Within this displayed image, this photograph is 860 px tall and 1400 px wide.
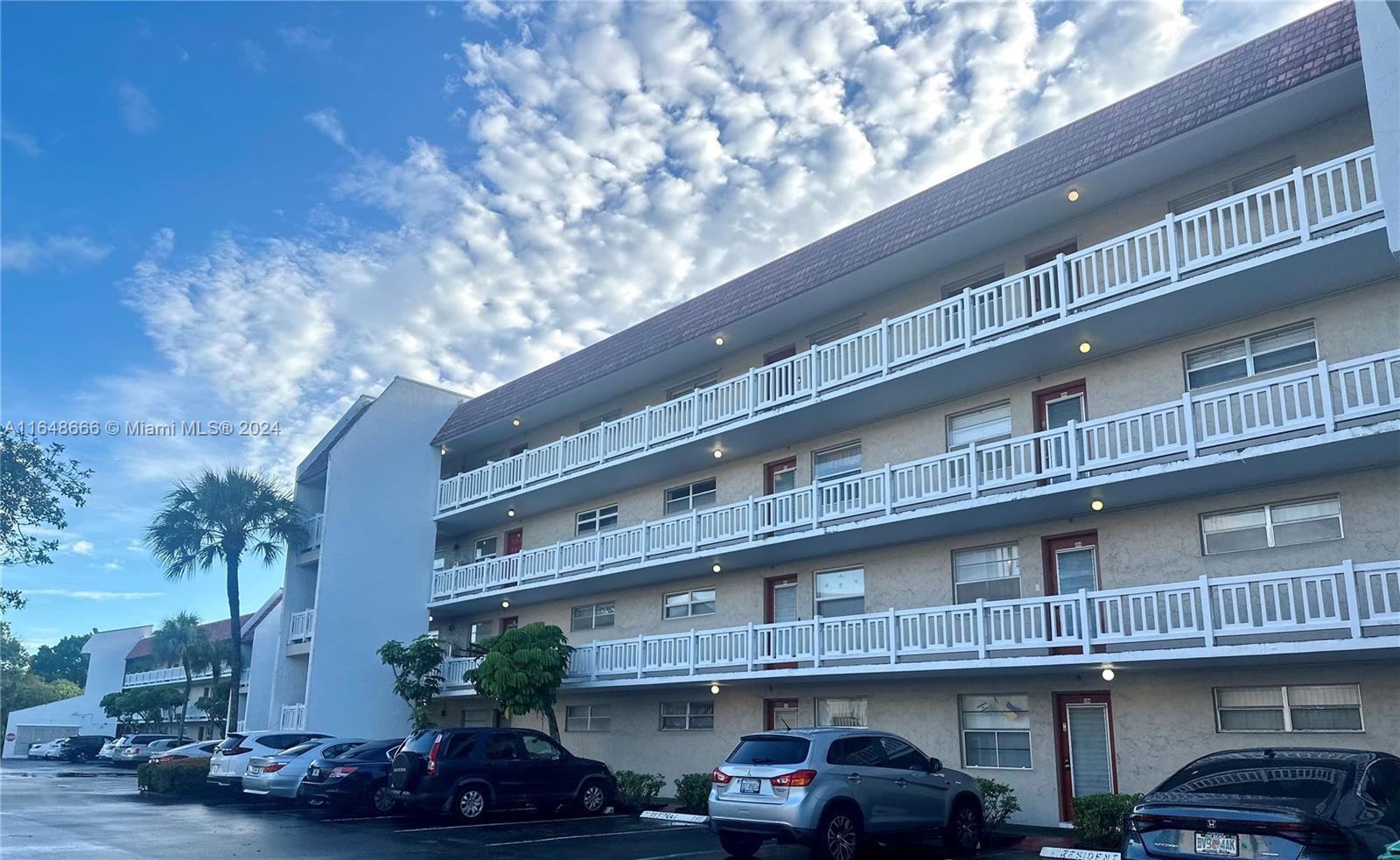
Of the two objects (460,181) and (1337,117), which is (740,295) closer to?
(460,181)

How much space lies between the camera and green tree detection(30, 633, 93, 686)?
111 metres

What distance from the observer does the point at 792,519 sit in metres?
20.7

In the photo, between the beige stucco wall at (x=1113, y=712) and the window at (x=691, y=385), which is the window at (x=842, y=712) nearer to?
the beige stucco wall at (x=1113, y=712)

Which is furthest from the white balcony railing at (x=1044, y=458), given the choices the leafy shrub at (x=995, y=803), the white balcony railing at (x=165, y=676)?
the white balcony railing at (x=165, y=676)

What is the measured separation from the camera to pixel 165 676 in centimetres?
5903

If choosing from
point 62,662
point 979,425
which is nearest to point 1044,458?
point 979,425

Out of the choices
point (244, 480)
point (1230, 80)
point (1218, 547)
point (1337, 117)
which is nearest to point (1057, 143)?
point (1230, 80)

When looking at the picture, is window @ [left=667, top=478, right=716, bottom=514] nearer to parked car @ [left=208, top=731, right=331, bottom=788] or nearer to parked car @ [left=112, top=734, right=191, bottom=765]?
parked car @ [left=208, top=731, right=331, bottom=788]

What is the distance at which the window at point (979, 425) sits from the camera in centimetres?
1881

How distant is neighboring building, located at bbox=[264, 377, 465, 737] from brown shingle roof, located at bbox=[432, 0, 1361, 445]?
712 cm

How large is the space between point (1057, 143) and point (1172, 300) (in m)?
3.70

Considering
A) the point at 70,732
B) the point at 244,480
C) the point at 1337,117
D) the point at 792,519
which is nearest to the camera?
the point at 1337,117

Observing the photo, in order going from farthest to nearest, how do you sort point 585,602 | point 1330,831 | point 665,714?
point 585,602 → point 665,714 → point 1330,831

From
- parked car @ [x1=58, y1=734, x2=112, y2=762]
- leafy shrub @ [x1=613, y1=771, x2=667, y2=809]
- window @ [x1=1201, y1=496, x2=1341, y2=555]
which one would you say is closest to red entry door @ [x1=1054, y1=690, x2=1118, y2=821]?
window @ [x1=1201, y1=496, x2=1341, y2=555]
